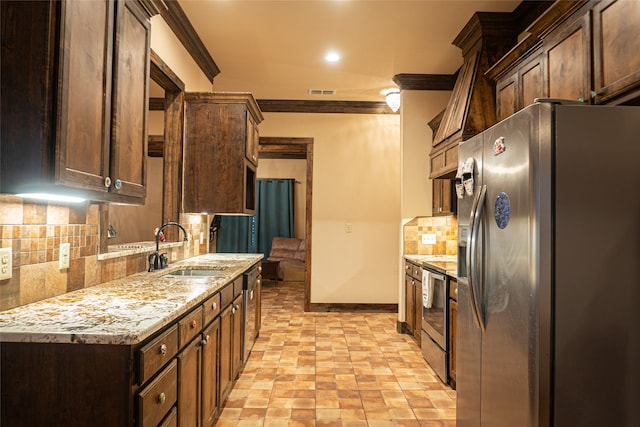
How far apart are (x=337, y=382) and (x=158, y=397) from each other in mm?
1952

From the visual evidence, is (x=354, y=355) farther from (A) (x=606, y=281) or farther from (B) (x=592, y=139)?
(B) (x=592, y=139)

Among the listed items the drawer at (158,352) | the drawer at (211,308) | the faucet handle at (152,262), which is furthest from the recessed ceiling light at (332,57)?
the drawer at (158,352)

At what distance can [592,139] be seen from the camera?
1.53m

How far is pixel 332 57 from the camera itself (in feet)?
13.2

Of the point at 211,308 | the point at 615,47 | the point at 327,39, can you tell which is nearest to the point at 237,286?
the point at 211,308

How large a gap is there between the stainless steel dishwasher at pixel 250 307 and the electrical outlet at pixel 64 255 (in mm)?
1481

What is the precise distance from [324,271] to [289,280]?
271 cm

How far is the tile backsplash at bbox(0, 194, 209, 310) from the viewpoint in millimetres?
1539

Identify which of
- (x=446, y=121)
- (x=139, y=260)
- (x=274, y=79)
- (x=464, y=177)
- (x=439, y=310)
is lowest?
(x=439, y=310)

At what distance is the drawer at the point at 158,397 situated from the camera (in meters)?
1.32

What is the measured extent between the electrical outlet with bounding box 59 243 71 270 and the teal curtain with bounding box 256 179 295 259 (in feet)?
22.4

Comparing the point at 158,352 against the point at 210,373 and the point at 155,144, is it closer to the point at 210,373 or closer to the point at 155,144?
the point at 210,373

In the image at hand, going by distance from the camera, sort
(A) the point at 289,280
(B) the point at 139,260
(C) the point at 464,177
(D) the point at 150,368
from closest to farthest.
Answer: (D) the point at 150,368 < (C) the point at 464,177 < (B) the point at 139,260 < (A) the point at 289,280

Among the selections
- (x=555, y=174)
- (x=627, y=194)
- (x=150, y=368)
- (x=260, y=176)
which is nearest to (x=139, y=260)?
(x=150, y=368)
